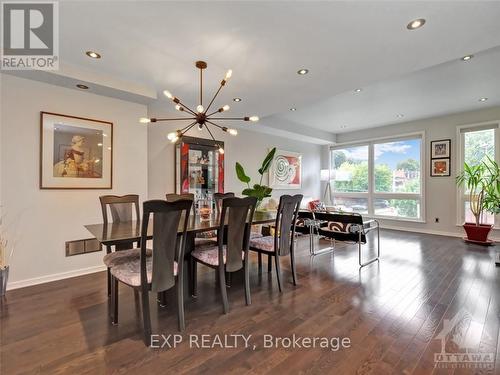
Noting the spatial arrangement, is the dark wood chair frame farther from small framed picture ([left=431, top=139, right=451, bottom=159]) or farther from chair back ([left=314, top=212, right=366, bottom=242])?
small framed picture ([left=431, top=139, right=451, bottom=159])

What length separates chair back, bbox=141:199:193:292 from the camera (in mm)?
1675

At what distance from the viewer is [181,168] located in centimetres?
442

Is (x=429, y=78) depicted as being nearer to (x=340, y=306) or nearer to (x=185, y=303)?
(x=340, y=306)

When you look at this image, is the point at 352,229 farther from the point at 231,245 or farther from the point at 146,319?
the point at 146,319

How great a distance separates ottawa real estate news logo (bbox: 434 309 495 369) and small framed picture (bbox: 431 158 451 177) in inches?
180

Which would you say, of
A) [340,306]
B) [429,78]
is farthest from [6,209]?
[429,78]

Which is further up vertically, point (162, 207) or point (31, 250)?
point (162, 207)

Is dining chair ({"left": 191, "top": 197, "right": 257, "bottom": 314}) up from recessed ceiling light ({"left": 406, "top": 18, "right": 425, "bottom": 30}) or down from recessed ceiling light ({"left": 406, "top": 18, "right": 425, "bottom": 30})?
down

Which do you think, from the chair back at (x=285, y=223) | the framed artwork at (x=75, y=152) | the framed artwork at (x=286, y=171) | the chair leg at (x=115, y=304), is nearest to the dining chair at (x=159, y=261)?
the chair leg at (x=115, y=304)

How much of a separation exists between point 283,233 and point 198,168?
2.57 m

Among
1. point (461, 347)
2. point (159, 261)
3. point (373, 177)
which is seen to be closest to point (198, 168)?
point (159, 261)

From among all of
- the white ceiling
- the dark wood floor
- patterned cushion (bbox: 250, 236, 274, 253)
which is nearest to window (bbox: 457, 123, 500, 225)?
the white ceiling

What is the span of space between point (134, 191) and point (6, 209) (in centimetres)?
139

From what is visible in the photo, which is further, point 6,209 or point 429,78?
point 429,78
